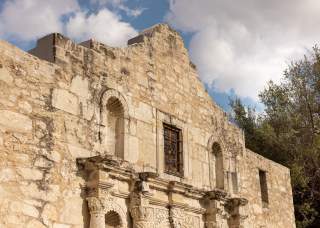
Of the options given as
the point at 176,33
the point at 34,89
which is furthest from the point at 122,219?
the point at 176,33

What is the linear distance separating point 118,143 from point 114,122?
0.40 metres

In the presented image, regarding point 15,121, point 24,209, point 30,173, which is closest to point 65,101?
point 15,121

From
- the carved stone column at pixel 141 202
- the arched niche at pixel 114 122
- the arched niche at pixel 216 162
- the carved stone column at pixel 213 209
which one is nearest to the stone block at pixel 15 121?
the arched niche at pixel 114 122

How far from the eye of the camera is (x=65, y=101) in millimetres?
7934

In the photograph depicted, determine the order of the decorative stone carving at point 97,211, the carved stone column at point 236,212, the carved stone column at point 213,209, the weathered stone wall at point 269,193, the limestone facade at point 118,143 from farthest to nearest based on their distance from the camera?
the weathered stone wall at point 269,193
the carved stone column at point 236,212
the carved stone column at point 213,209
the decorative stone carving at point 97,211
the limestone facade at point 118,143

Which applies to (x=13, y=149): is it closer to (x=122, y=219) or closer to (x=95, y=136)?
(x=95, y=136)

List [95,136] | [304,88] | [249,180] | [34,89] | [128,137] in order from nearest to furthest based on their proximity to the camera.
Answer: [34,89] < [95,136] < [128,137] < [249,180] < [304,88]

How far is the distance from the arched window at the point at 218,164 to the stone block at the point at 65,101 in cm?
457

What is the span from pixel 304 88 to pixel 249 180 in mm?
9300

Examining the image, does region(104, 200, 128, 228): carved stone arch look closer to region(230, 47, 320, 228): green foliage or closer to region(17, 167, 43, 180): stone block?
region(17, 167, 43, 180): stone block

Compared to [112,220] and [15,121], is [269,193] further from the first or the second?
[15,121]

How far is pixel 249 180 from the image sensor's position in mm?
12719

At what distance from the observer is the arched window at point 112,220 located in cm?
841

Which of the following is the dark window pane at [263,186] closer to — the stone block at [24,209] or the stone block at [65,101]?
the stone block at [65,101]
